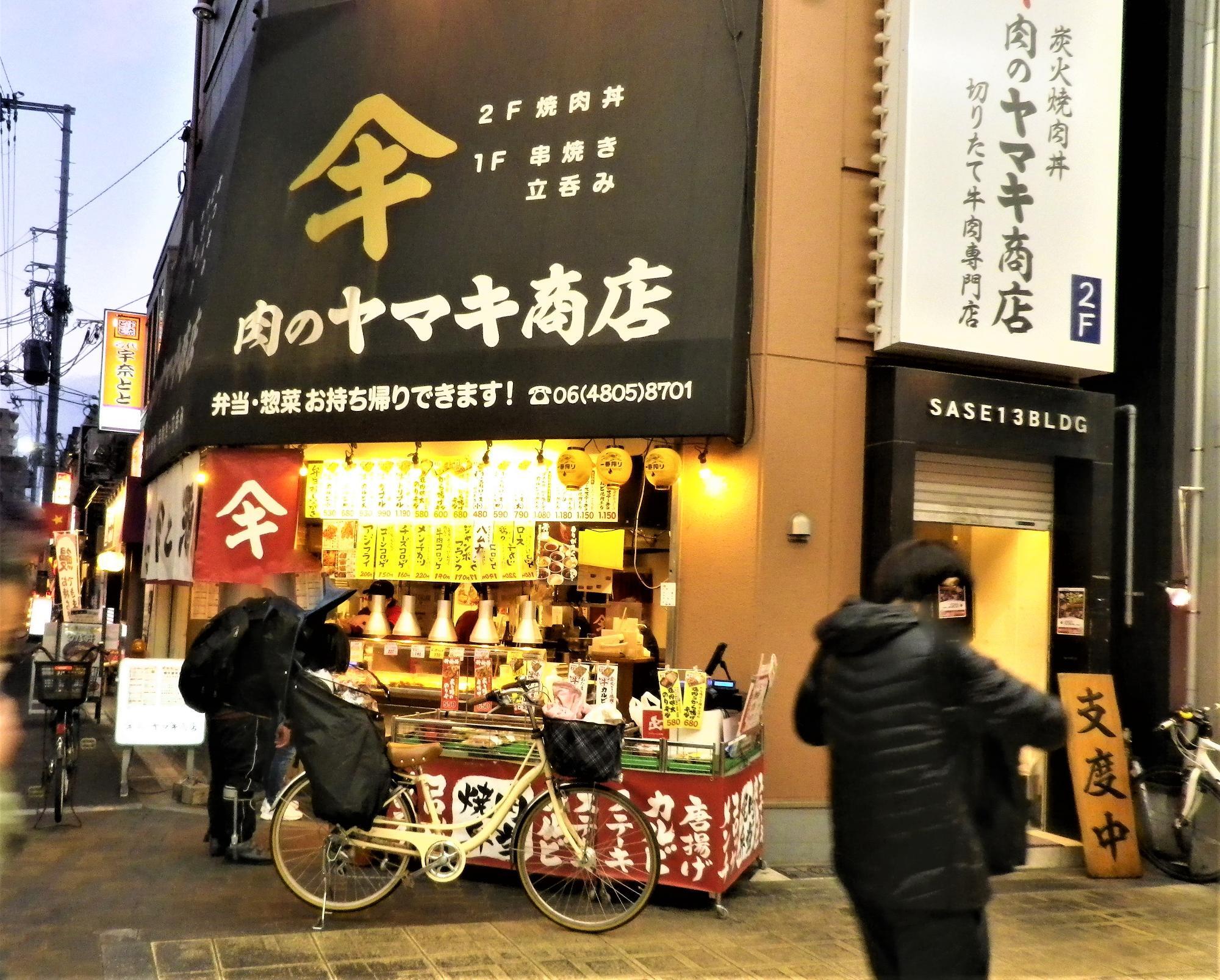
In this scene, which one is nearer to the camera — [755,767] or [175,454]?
[755,767]

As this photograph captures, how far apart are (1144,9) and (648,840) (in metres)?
9.93

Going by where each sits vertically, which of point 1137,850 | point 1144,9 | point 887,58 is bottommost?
point 1137,850

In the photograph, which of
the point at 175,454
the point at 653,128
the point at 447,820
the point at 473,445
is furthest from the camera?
the point at 175,454

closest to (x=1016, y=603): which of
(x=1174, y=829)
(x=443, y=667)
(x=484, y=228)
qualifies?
(x=1174, y=829)

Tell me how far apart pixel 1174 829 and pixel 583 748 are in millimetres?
6046

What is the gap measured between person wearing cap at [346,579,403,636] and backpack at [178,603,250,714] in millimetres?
4230

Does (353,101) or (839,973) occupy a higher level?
(353,101)

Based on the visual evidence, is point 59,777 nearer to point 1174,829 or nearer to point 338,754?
point 338,754

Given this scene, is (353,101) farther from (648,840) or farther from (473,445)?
(648,840)

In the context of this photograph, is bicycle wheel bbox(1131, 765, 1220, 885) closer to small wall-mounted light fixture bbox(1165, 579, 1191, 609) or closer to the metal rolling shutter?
small wall-mounted light fixture bbox(1165, 579, 1191, 609)

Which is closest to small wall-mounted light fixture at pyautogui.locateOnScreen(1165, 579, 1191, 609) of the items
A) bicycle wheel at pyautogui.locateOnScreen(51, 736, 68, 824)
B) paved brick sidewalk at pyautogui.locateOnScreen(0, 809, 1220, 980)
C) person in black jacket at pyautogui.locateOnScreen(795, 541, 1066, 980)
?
paved brick sidewalk at pyautogui.locateOnScreen(0, 809, 1220, 980)

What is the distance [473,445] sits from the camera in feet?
33.8

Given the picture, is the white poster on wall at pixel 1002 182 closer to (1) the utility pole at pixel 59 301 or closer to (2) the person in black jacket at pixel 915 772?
(2) the person in black jacket at pixel 915 772

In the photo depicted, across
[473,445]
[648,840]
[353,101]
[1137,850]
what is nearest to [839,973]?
[648,840]
